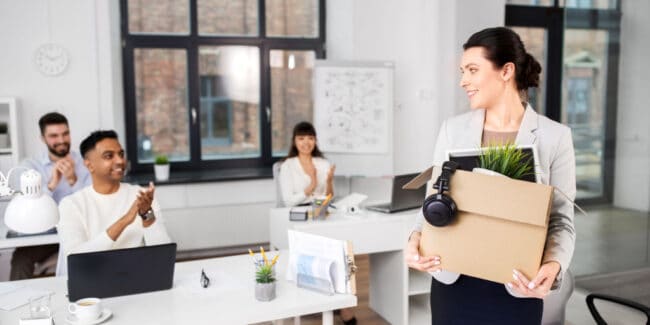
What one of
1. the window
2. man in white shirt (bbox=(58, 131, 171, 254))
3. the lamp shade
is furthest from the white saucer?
the window

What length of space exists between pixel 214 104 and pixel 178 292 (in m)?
4.18

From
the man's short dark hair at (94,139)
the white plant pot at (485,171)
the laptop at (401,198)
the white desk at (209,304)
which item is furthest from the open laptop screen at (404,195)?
the white plant pot at (485,171)

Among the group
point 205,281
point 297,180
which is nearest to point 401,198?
point 297,180

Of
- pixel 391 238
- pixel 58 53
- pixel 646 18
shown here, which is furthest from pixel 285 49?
pixel 646 18

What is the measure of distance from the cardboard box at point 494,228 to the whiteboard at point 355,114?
4333 mm

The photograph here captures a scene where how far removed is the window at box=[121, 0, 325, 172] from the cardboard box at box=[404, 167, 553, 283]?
16.2ft

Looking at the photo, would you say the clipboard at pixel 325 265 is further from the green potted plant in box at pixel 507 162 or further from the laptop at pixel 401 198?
the laptop at pixel 401 198

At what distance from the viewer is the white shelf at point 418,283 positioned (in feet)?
12.7

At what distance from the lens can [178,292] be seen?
233 centimetres

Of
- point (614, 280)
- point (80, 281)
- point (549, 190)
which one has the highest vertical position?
point (549, 190)

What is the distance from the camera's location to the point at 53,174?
157 inches

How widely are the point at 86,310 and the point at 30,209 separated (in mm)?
434

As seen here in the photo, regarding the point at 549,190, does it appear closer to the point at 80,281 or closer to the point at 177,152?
the point at 80,281

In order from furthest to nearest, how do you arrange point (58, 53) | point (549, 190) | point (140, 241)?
1. point (58, 53)
2. point (140, 241)
3. point (549, 190)
